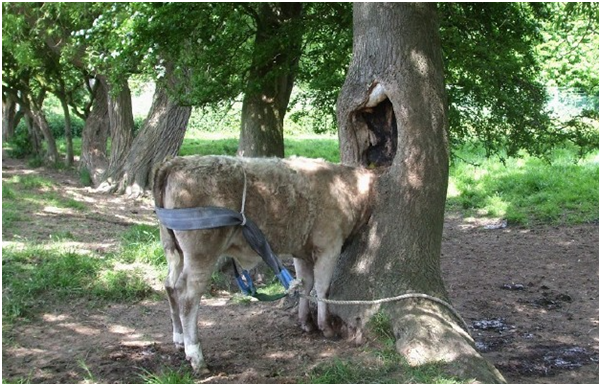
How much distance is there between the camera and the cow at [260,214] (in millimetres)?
5734

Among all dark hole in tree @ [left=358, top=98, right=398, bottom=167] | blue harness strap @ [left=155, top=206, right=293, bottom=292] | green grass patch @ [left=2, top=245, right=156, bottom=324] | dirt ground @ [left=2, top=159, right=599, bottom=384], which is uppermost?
dark hole in tree @ [left=358, top=98, right=398, bottom=167]

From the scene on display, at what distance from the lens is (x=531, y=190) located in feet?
48.4

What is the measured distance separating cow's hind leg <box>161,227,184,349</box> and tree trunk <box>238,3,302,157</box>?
12.1ft

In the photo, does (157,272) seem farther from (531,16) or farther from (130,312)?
(531,16)

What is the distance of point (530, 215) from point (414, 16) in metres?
8.11

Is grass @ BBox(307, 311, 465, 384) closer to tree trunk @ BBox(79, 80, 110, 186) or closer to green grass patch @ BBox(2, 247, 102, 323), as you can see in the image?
green grass patch @ BBox(2, 247, 102, 323)

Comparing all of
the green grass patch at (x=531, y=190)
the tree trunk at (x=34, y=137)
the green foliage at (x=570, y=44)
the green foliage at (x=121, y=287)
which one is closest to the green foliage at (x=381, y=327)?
the green foliage at (x=121, y=287)

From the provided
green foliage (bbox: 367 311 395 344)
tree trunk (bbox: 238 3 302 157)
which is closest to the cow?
green foliage (bbox: 367 311 395 344)

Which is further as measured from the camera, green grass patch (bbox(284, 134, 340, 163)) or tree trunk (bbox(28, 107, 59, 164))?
tree trunk (bbox(28, 107, 59, 164))

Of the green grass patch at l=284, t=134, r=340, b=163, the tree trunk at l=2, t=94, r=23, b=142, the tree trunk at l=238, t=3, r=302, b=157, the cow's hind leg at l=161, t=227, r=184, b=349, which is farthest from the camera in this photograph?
the tree trunk at l=2, t=94, r=23, b=142

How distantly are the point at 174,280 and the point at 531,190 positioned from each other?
422 inches

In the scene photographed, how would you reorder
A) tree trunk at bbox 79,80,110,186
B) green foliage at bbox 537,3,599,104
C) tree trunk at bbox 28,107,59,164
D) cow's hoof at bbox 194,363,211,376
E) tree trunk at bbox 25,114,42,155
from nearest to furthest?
1. cow's hoof at bbox 194,363,211,376
2. green foliage at bbox 537,3,599,104
3. tree trunk at bbox 79,80,110,186
4. tree trunk at bbox 28,107,59,164
5. tree trunk at bbox 25,114,42,155

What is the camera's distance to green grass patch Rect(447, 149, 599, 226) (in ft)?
43.5

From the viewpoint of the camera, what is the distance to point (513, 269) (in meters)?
10.0
